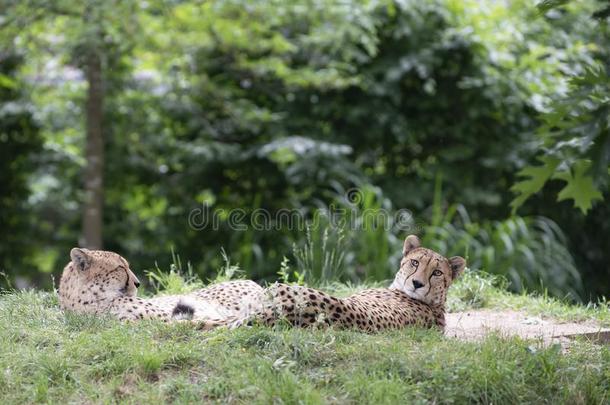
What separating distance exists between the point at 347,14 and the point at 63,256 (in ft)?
14.1

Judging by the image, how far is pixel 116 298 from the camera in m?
4.85

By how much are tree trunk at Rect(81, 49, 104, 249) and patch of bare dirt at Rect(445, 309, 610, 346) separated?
4.31 meters

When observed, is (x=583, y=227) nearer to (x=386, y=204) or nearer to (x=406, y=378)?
(x=386, y=204)

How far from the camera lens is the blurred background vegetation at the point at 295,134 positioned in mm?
8883

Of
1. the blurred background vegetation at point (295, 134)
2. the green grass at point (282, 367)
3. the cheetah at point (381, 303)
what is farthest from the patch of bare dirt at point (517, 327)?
the blurred background vegetation at point (295, 134)

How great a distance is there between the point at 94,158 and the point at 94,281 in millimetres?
4215

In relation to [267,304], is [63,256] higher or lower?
lower

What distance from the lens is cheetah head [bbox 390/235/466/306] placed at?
5.03m

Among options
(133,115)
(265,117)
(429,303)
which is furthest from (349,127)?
(429,303)

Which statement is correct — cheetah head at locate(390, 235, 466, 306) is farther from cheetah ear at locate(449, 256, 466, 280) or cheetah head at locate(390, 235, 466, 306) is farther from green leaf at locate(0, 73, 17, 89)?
green leaf at locate(0, 73, 17, 89)

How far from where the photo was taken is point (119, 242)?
10.1 metres

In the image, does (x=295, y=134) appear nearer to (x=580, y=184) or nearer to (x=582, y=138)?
(x=580, y=184)

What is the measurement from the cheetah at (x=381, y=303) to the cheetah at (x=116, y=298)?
0.29 meters
